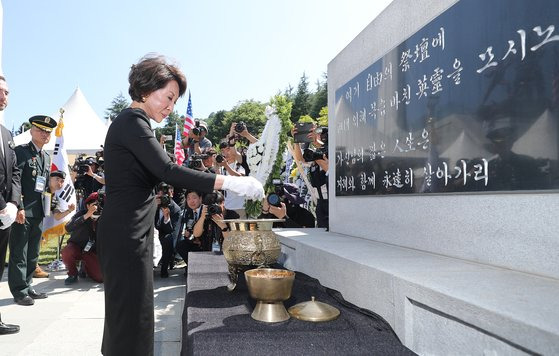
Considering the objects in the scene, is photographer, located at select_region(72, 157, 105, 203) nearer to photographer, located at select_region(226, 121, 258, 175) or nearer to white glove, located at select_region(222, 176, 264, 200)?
photographer, located at select_region(226, 121, 258, 175)

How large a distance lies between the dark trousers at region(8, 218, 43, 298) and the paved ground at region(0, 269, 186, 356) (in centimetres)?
20

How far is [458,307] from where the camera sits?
1214 mm

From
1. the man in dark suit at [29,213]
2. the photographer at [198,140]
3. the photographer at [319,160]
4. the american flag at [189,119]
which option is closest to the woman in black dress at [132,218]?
the photographer at [319,160]

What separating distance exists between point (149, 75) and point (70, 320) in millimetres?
2813

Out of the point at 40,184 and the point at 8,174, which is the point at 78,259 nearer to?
the point at 40,184

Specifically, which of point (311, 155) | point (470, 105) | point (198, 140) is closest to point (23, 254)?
point (311, 155)

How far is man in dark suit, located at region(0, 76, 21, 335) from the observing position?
2996mm

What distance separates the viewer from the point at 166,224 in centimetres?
573

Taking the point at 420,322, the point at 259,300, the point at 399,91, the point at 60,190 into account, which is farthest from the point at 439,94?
the point at 60,190

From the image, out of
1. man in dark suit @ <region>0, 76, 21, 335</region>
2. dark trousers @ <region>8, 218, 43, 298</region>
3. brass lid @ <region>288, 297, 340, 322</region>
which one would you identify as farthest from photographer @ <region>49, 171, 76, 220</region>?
brass lid @ <region>288, 297, 340, 322</region>

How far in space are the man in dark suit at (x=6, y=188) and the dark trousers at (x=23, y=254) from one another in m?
0.94

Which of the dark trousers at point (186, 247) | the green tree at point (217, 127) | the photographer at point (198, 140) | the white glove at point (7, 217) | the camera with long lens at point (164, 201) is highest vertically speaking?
the green tree at point (217, 127)

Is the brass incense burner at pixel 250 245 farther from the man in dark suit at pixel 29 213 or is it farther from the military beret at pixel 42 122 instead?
the military beret at pixel 42 122

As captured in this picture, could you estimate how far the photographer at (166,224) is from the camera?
221 inches
